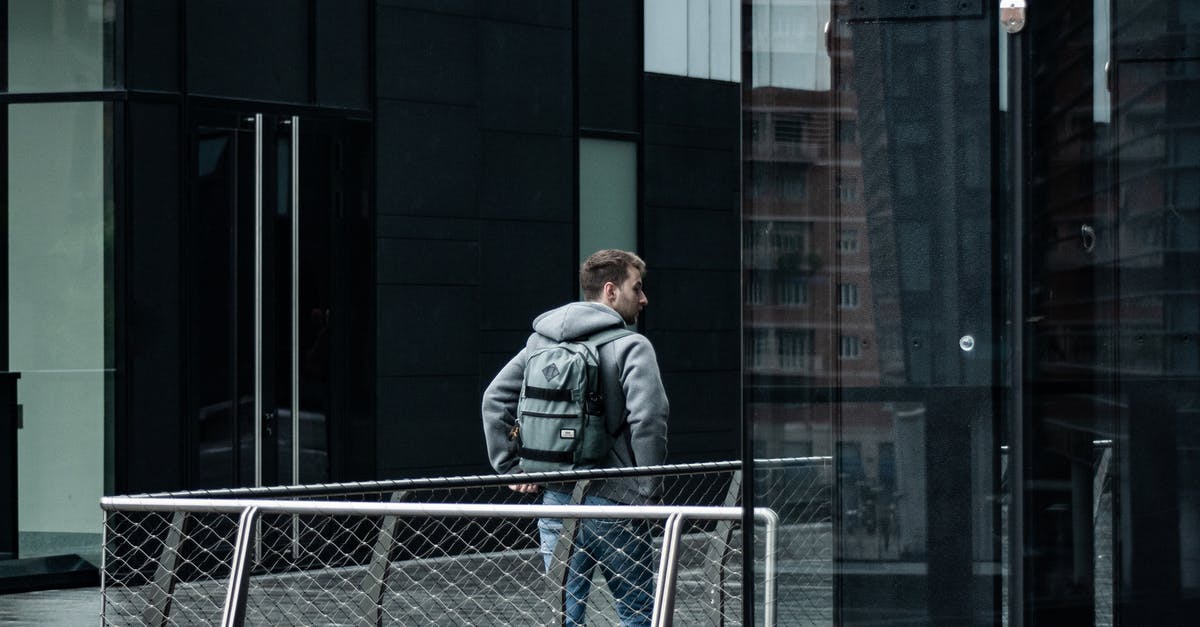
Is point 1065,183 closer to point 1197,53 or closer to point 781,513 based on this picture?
point 1197,53

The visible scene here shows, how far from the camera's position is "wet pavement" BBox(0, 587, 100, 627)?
10133 millimetres

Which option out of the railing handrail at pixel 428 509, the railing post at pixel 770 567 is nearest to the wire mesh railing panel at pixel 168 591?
the railing handrail at pixel 428 509

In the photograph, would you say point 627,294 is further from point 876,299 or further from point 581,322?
point 876,299

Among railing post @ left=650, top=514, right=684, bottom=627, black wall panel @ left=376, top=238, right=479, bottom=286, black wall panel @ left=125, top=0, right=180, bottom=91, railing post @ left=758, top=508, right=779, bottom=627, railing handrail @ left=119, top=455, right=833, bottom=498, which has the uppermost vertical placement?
black wall panel @ left=125, top=0, right=180, bottom=91

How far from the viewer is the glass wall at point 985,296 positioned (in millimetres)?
3420

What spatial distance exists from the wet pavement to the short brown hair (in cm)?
466

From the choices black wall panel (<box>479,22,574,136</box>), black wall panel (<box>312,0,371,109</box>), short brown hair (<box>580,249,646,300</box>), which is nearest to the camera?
short brown hair (<box>580,249,646,300</box>)

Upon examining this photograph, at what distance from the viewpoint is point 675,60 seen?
14.8 metres

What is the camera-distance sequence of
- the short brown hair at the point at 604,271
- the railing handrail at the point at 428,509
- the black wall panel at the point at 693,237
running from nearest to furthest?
1. the railing handrail at the point at 428,509
2. the short brown hair at the point at 604,271
3. the black wall panel at the point at 693,237

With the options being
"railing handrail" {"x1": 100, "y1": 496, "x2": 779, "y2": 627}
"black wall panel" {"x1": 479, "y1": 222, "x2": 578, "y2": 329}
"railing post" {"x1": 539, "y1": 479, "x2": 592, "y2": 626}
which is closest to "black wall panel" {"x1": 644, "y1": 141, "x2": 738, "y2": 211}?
"black wall panel" {"x1": 479, "y1": 222, "x2": 578, "y2": 329}

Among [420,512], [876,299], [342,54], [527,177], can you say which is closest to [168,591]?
[420,512]

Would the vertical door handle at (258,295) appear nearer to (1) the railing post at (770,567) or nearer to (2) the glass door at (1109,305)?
(1) the railing post at (770,567)

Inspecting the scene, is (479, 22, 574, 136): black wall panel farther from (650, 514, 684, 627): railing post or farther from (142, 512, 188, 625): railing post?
(650, 514, 684, 627): railing post

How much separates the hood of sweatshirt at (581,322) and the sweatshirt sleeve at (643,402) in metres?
0.16
